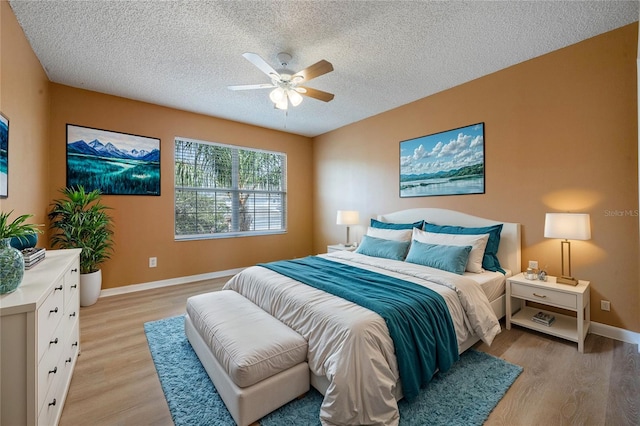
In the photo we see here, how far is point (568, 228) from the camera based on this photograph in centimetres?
236

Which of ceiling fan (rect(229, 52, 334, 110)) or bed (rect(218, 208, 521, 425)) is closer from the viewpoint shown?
bed (rect(218, 208, 521, 425))

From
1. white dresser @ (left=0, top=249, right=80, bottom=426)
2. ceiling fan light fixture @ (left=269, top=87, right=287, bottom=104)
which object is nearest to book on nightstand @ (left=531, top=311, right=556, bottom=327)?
ceiling fan light fixture @ (left=269, top=87, right=287, bottom=104)

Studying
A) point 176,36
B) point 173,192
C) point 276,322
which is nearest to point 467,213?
point 276,322

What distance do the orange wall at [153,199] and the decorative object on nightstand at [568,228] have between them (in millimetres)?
4124

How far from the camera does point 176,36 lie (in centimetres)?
241

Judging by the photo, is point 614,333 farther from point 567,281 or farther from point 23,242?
point 23,242

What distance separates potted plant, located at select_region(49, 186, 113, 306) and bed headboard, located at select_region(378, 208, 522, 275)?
3.74 m

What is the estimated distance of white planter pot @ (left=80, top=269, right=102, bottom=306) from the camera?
3.23m

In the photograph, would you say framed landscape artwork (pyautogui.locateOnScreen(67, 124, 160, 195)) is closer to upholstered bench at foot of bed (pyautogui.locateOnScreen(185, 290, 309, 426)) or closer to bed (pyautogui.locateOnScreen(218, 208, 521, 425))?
bed (pyautogui.locateOnScreen(218, 208, 521, 425))

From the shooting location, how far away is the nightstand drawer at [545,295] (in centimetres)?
227

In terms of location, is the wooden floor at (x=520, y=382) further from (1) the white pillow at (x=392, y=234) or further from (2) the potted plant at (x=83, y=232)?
A: (1) the white pillow at (x=392, y=234)

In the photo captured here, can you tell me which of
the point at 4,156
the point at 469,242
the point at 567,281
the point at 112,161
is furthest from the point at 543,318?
the point at 112,161

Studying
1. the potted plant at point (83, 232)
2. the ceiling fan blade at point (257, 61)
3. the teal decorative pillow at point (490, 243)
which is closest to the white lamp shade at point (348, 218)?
the teal decorative pillow at point (490, 243)

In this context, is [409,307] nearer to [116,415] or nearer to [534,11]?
[116,415]
